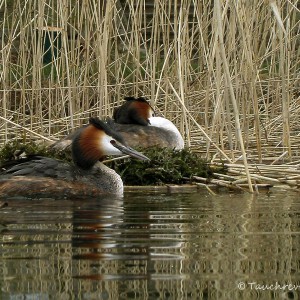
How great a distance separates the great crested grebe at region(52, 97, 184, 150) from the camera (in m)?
9.67

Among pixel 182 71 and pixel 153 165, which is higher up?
pixel 182 71

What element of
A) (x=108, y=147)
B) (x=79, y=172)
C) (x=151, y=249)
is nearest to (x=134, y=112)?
(x=108, y=147)

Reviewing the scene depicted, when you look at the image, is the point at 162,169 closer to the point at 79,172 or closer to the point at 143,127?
the point at 79,172

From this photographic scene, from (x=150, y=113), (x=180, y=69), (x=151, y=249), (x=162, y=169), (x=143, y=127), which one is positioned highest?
(x=180, y=69)

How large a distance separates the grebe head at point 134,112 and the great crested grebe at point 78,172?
82.3 inches

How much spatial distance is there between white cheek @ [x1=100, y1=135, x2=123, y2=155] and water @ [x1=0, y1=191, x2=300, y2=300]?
0.84 m

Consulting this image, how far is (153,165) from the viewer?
838 centimetres

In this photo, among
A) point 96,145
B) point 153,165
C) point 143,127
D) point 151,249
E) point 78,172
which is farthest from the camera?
point 143,127

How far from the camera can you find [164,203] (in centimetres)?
703

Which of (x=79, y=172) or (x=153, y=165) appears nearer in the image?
(x=79, y=172)

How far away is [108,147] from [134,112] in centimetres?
227

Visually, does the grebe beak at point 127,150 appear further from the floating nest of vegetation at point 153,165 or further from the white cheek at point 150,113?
the white cheek at point 150,113

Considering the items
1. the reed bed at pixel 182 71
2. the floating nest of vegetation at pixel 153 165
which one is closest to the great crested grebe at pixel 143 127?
the reed bed at pixel 182 71

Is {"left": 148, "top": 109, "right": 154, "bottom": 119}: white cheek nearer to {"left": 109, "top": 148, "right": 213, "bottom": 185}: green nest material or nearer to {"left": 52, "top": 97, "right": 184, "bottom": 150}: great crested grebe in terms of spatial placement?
{"left": 52, "top": 97, "right": 184, "bottom": 150}: great crested grebe
